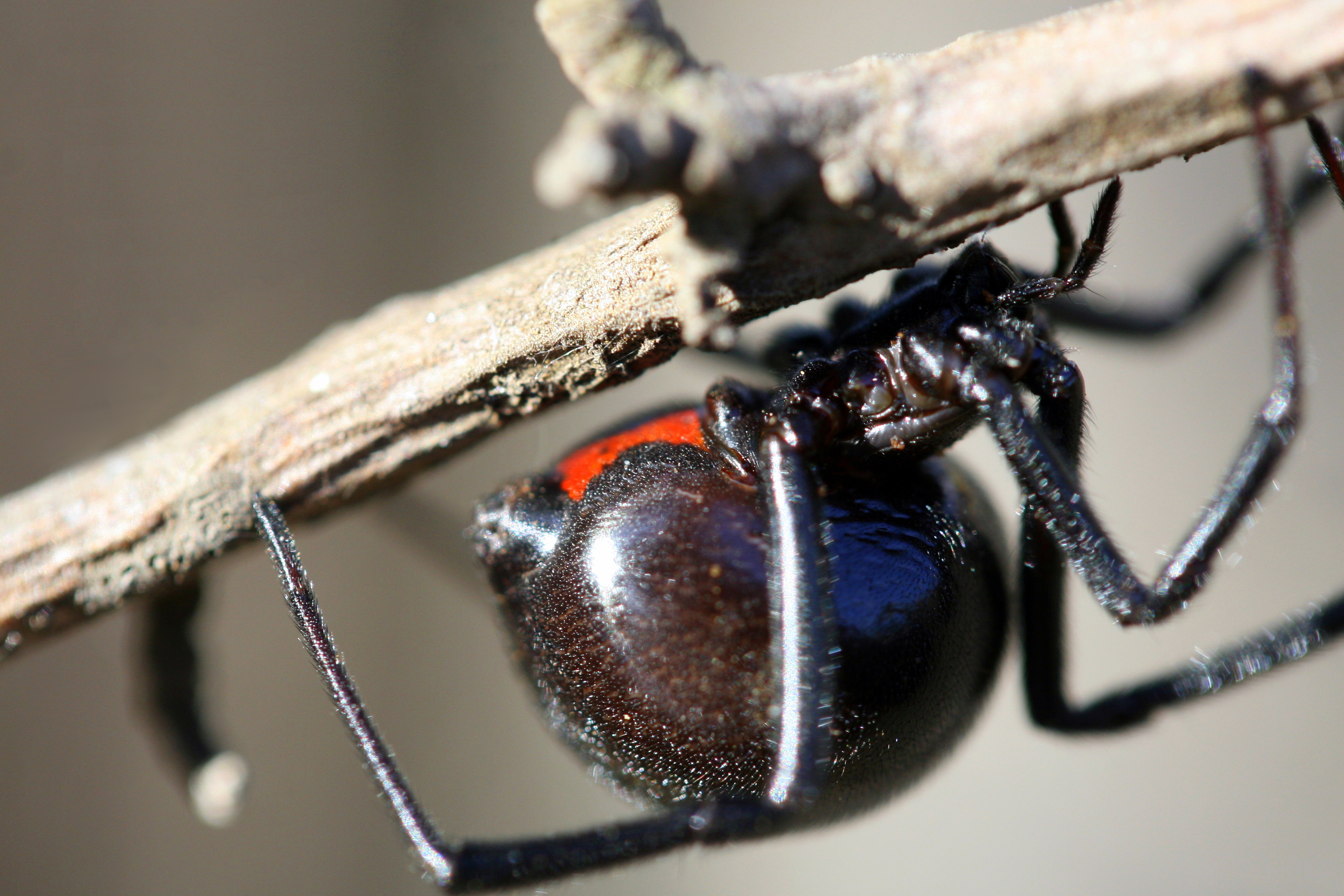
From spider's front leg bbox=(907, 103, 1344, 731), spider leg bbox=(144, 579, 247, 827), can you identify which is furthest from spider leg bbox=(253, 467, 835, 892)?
spider leg bbox=(144, 579, 247, 827)

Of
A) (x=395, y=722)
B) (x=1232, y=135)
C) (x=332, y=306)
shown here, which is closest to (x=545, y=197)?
(x=1232, y=135)

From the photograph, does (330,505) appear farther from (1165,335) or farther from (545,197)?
(1165,335)

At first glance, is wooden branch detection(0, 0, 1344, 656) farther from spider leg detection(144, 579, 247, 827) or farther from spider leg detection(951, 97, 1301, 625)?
spider leg detection(144, 579, 247, 827)

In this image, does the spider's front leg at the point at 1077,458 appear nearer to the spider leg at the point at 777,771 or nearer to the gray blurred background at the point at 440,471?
the spider leg at the point at 777,771

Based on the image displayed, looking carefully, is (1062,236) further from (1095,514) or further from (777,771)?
(777,771)

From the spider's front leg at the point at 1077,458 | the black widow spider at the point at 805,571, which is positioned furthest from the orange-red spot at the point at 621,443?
the spider's front leg at the point at 1077,458

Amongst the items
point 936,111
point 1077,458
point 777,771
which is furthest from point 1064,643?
point 936,111

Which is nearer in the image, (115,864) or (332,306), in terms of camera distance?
(115,864)
